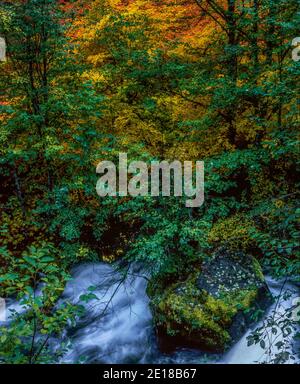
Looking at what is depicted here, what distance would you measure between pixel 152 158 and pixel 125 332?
425cm

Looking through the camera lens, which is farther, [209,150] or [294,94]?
[209,150]

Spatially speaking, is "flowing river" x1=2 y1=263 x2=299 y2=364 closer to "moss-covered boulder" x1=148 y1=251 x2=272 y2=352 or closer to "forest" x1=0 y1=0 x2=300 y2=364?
"forest" x1=0 y1=0 x2=300 y2=364

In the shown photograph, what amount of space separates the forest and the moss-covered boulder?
3 cm

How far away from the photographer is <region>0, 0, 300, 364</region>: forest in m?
6.78

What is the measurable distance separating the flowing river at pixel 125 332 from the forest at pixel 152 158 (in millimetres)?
33

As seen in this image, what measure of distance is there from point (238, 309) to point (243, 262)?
138 centimetres

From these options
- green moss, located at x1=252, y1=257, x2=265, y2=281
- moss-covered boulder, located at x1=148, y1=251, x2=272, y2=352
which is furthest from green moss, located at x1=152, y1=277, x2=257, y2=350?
green moss, located at x1=252, y1=257, x2=265, y2=281

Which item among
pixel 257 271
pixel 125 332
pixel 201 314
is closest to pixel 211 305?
pixel 201 314

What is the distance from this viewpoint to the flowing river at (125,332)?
6.49 m

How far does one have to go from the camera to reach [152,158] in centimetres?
807

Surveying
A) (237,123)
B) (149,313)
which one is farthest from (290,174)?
(149,313)

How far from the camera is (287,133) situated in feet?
17.0
